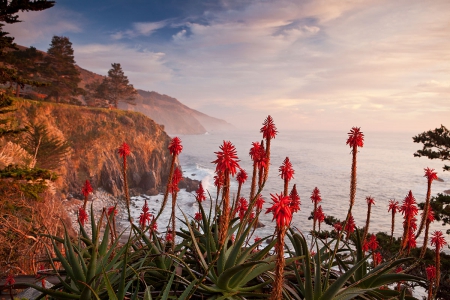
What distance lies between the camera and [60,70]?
41.0 m

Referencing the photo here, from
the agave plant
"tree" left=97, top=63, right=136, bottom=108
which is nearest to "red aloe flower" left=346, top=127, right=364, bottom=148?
the agave plant

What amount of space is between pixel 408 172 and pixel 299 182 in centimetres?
2988

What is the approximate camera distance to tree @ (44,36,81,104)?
4003cm

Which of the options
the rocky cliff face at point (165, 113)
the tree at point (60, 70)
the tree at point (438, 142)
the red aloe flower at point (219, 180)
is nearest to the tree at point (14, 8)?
the red aloe flower at point (219, 180)

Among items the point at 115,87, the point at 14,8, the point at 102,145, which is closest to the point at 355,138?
the point at 14,8

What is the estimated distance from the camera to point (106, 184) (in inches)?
1533

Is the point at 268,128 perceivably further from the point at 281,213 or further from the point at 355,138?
the point at 281,213

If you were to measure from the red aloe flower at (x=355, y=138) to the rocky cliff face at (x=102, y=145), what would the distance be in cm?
3521

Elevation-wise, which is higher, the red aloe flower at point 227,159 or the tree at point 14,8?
the tree at point 14,8

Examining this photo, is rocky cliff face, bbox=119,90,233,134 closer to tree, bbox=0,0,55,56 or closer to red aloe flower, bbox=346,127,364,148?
tree, bbox=0,0,55,56

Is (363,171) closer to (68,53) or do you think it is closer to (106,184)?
(106,184)

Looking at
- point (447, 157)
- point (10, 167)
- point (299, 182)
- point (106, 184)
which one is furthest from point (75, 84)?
point (447, 157)

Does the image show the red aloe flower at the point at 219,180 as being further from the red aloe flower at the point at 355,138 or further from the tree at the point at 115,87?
the tree at the point at 115,87

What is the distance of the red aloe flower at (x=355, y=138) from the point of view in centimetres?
337
